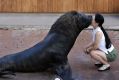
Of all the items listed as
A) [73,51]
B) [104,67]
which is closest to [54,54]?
[104,67]

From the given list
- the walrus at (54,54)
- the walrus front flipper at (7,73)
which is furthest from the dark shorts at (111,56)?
the walrus front flipper at (7,73)

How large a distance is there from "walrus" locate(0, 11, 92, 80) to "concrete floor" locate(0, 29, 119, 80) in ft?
0.43

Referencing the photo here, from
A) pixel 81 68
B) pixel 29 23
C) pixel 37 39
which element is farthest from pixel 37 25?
pixel 81 68

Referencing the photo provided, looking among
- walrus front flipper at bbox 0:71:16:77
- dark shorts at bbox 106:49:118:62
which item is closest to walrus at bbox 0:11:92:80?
walrus front flipper at bbox 0:71:16:77

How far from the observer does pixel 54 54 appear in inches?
276

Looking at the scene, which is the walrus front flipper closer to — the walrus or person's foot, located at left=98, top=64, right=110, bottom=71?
the walrus

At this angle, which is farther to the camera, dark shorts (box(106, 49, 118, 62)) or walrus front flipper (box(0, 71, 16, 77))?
dark shorts (box(106, 49, 118, 62))

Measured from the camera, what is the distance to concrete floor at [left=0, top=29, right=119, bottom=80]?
746cm

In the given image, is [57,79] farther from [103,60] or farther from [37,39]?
[37,39]

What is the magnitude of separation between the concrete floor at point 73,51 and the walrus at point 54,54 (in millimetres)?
130

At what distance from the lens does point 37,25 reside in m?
11.3

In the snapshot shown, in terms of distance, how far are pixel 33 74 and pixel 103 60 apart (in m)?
1.40

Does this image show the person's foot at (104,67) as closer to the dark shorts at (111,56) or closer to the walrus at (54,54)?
the dark shorts at (111,56)

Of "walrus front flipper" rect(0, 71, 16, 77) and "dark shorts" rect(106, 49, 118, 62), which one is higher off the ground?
"dark shorts" rect(106, 49, 118, 62)
